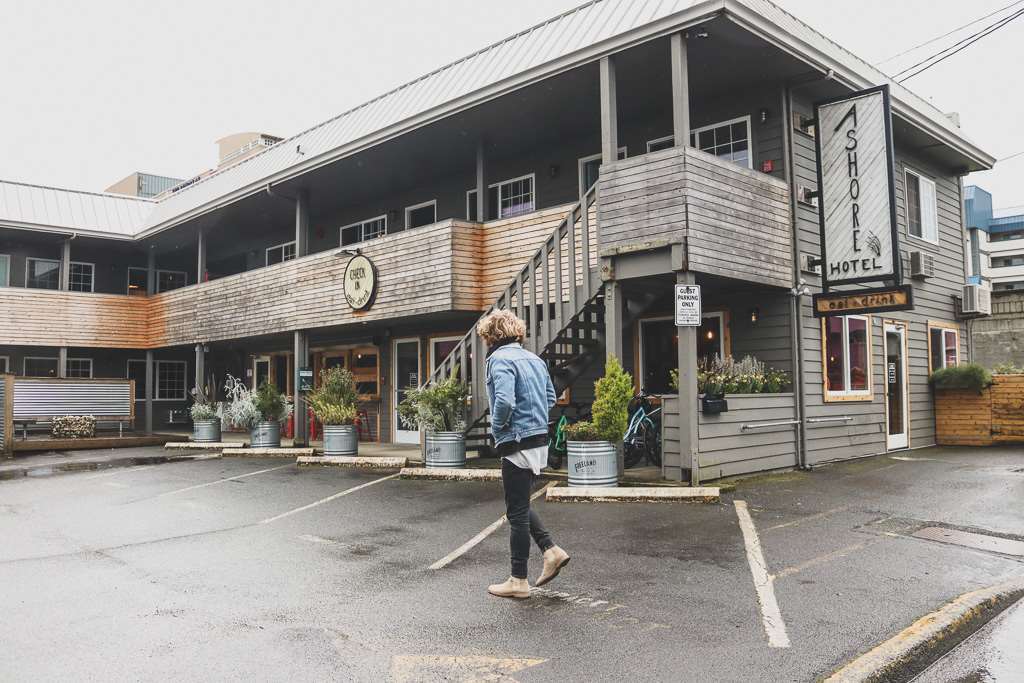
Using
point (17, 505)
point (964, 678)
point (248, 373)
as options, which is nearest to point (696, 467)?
point (964, 678)

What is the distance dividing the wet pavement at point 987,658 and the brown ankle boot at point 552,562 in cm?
214

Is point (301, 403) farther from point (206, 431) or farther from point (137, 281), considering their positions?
point (137, 281)

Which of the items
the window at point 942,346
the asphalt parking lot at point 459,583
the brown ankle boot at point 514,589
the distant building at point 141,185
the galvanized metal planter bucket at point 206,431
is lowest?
the asphalt parking lot at point 459,583

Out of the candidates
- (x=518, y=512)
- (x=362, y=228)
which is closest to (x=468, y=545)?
(x=518, y=512)

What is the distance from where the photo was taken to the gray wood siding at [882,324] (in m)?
11.7

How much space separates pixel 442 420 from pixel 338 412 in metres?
3.02

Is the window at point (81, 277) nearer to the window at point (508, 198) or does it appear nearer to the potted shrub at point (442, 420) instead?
the window at point (508, 198)

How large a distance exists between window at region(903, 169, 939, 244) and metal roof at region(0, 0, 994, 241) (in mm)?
863

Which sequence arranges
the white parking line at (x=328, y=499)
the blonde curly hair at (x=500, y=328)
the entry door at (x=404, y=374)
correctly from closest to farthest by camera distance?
1. the blonde curly hair at (x=500, y=328)
2. the white parking line at (x=328, y=499)
3. the entry door at (x=404, y=374)

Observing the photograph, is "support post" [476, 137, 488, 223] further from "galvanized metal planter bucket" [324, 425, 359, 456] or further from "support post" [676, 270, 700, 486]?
"support post" [676, 270, 700, 486]

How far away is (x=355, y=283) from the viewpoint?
50.2 feet

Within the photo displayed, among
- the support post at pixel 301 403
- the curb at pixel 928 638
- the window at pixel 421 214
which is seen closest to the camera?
the curb at pixel 928 638

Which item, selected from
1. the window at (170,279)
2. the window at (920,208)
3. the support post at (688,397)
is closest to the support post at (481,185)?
the support post at (688,397)

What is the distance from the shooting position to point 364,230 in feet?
62.1
